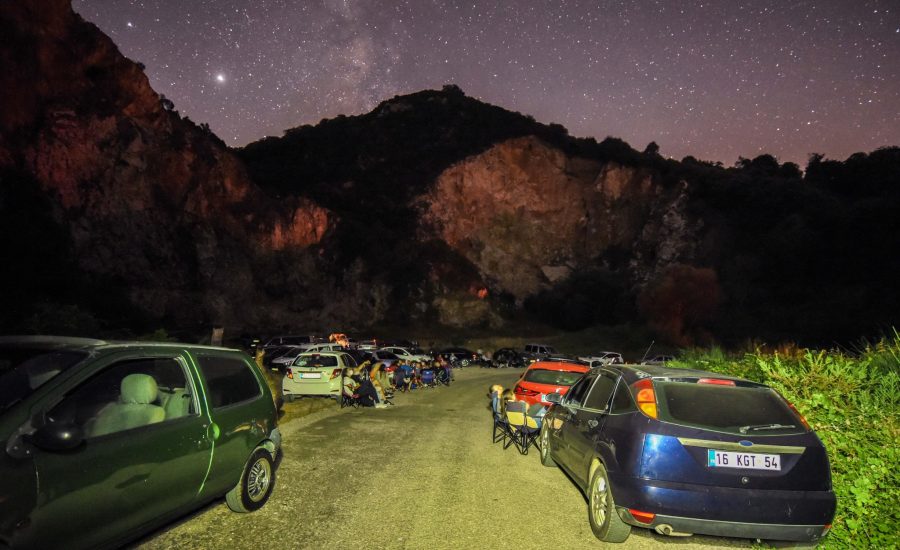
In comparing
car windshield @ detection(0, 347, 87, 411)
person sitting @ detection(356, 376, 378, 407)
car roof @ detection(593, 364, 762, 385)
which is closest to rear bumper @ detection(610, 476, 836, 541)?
car roof @ detection(593, 364, 762, 385)

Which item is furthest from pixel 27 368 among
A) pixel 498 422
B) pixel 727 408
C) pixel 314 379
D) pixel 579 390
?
pixel 314 379

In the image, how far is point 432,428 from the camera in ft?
36.8

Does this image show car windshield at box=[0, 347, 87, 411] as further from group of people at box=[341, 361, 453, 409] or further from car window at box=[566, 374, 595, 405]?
group of people at box=[341, 361, 453, 409]

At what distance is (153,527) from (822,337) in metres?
64.0

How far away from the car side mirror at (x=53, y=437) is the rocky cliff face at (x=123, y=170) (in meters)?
45.5

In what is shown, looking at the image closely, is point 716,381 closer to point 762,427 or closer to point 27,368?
point 762,427

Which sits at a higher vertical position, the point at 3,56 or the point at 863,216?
the point at 3,56

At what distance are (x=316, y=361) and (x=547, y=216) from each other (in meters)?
68.2

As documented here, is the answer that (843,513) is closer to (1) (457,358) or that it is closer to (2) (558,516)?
(2) (558,516)

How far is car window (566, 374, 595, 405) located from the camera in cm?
660

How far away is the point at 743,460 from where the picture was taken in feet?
13.6

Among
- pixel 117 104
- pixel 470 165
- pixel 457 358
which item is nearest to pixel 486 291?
pixel 470 165

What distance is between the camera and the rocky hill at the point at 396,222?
38781mm

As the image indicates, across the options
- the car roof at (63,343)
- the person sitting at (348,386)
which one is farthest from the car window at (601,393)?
the person sitting at (348,386)
